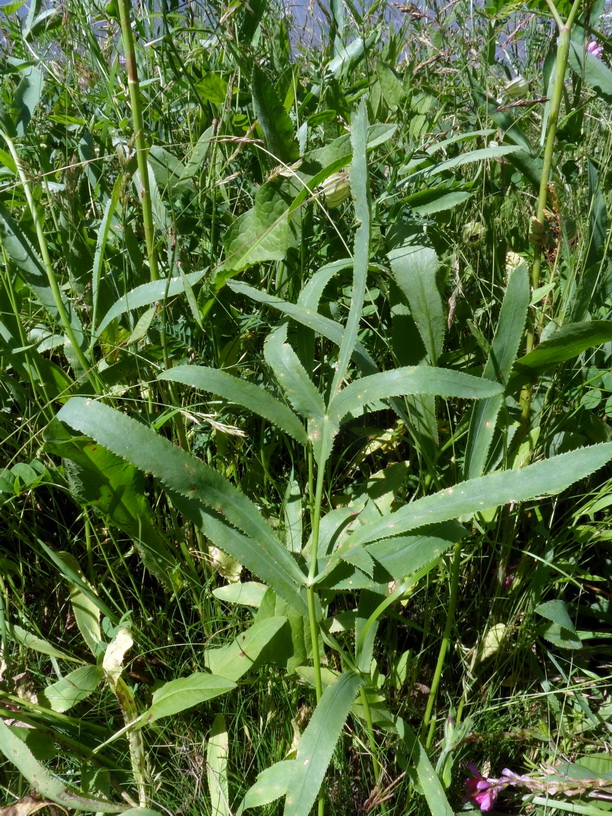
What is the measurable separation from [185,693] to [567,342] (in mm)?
708

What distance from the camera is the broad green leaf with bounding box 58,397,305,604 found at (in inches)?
36.9

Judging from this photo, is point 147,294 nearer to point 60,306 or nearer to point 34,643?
point 60,306

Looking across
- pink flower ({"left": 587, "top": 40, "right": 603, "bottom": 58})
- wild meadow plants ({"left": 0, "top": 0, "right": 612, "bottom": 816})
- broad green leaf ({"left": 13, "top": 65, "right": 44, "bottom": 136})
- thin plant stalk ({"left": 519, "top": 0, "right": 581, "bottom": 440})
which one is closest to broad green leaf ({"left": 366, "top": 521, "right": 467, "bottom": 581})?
wild meadow plants ({"left": 0, "top": 0, "right": 612, "bottom": 816})

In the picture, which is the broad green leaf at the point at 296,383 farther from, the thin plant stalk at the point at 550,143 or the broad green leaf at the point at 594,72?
the broad green leaf at the point at 594,72

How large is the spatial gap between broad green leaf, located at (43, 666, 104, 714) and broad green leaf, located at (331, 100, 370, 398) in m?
0.54

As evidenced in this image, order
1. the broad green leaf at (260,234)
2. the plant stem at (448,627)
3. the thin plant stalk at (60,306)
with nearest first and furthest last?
the plant stem at (448,627) < the thin plant stalk at (60,306) < the broad green leaf at (260,234)

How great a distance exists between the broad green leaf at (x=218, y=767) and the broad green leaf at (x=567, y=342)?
68 centimetres

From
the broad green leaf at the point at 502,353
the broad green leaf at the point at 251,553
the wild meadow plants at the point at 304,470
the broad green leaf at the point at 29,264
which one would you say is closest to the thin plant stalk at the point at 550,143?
the wild meadow plants at the point at 304,470

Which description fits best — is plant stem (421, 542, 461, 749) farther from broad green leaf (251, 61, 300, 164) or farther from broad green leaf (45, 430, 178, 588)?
broad green leaf (251, 61, 300, 164)

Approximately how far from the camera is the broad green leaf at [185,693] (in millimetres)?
972

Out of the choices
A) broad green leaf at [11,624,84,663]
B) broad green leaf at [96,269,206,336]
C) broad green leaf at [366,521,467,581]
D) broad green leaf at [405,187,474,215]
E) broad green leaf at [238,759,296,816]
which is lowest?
broad green leaf at [238,759,296,816]

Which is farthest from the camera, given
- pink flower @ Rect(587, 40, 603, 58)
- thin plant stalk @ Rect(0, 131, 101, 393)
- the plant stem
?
pink flower @ Rect(587, 40, 603, 58)

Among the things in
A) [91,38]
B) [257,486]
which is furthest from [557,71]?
[91,38]

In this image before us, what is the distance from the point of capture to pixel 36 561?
3.99ft
